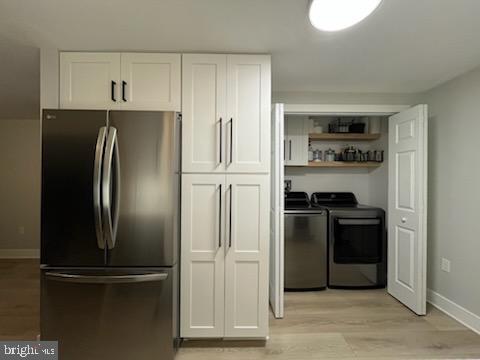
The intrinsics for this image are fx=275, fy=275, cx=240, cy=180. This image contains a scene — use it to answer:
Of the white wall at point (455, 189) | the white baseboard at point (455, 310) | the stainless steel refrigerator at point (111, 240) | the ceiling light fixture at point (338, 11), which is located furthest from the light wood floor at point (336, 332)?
the ceiling light fixture at point (338, 11)

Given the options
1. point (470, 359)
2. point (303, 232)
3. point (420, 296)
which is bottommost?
point (470, 359)

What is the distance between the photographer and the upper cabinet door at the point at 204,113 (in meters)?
2.04

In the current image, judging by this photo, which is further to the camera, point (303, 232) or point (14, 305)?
point (303, 232)

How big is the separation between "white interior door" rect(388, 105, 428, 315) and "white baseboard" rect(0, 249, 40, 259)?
16.6ft

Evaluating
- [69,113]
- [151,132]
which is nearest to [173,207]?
[151,132]

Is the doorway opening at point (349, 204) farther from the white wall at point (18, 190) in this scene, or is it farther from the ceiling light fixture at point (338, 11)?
the white wall at point (18, 190)

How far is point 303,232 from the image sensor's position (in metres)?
3.16

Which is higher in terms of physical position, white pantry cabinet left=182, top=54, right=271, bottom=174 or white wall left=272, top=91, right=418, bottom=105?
white wall left=272, top=91, right=418, bottom=105

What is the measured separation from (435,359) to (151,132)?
2556 mm

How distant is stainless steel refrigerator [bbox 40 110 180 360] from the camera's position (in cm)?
176

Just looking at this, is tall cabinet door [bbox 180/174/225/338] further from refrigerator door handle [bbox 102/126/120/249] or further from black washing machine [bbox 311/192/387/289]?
black washing machine [bbox 311/192/387/289]

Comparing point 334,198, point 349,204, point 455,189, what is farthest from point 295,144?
point 455,189

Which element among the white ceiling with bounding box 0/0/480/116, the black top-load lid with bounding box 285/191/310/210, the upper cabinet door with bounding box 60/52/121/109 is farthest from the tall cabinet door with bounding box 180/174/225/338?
the black top-load lid with bounding box 285/191/310/210

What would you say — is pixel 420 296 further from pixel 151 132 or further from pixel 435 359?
pixel 151 132
